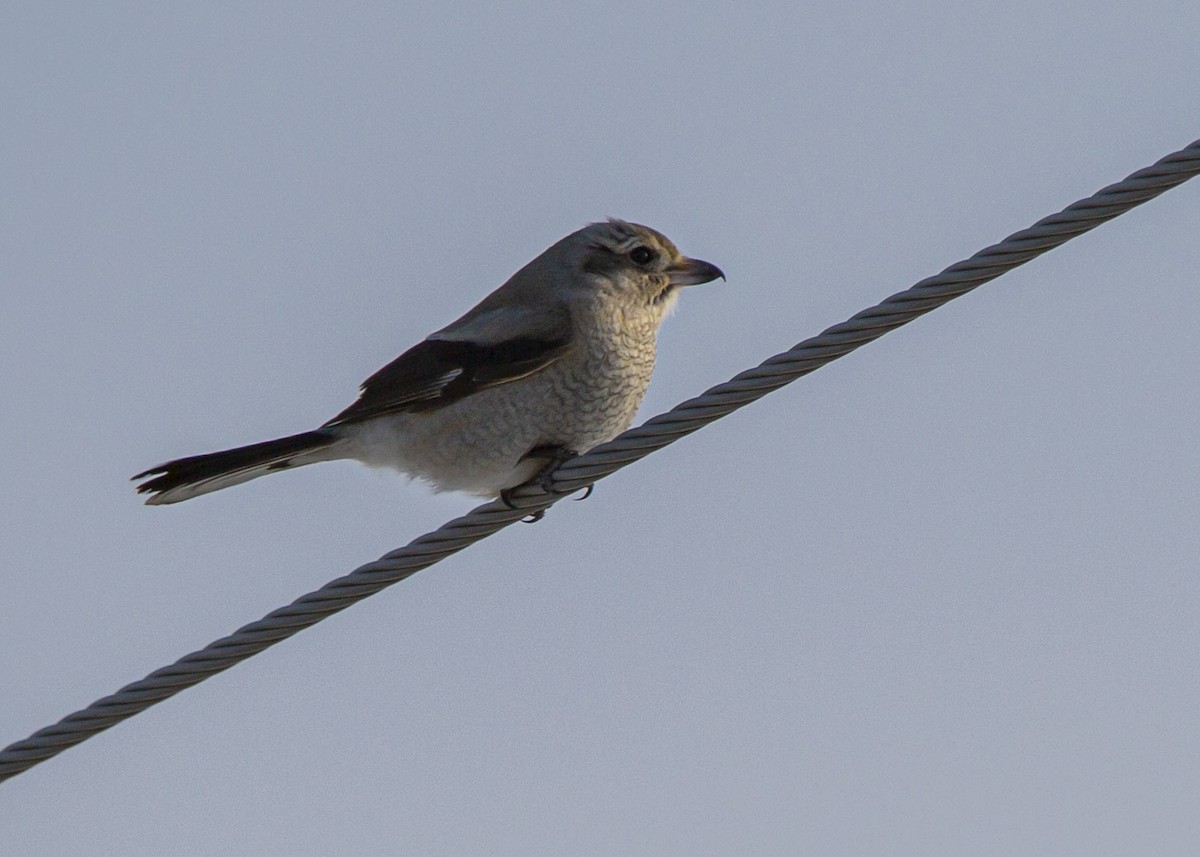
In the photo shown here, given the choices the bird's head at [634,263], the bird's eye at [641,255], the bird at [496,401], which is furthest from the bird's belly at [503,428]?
the bird's eye at [641,255]

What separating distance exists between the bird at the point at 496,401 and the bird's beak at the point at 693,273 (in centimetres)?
21

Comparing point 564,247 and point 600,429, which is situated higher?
point 564,247

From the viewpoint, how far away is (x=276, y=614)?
3342 millimetres

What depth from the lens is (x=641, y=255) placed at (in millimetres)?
5430

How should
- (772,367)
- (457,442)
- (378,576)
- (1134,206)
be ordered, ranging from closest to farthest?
(1134,206) → (772,367) → (378,576) → (457,442)

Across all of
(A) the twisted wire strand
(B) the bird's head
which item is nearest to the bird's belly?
(B) the bird's head

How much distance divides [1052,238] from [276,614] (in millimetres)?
1730

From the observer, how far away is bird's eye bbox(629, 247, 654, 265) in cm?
541

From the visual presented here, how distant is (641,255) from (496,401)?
939 millimetres

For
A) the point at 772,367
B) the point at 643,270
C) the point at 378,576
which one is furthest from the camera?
the point at 643,270

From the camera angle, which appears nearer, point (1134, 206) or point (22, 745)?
point (1134, 206)

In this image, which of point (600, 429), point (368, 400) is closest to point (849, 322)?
point (600, 429)

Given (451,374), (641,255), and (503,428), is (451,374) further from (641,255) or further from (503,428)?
(641,255)

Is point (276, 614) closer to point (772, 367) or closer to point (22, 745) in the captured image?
point (22, 745)
